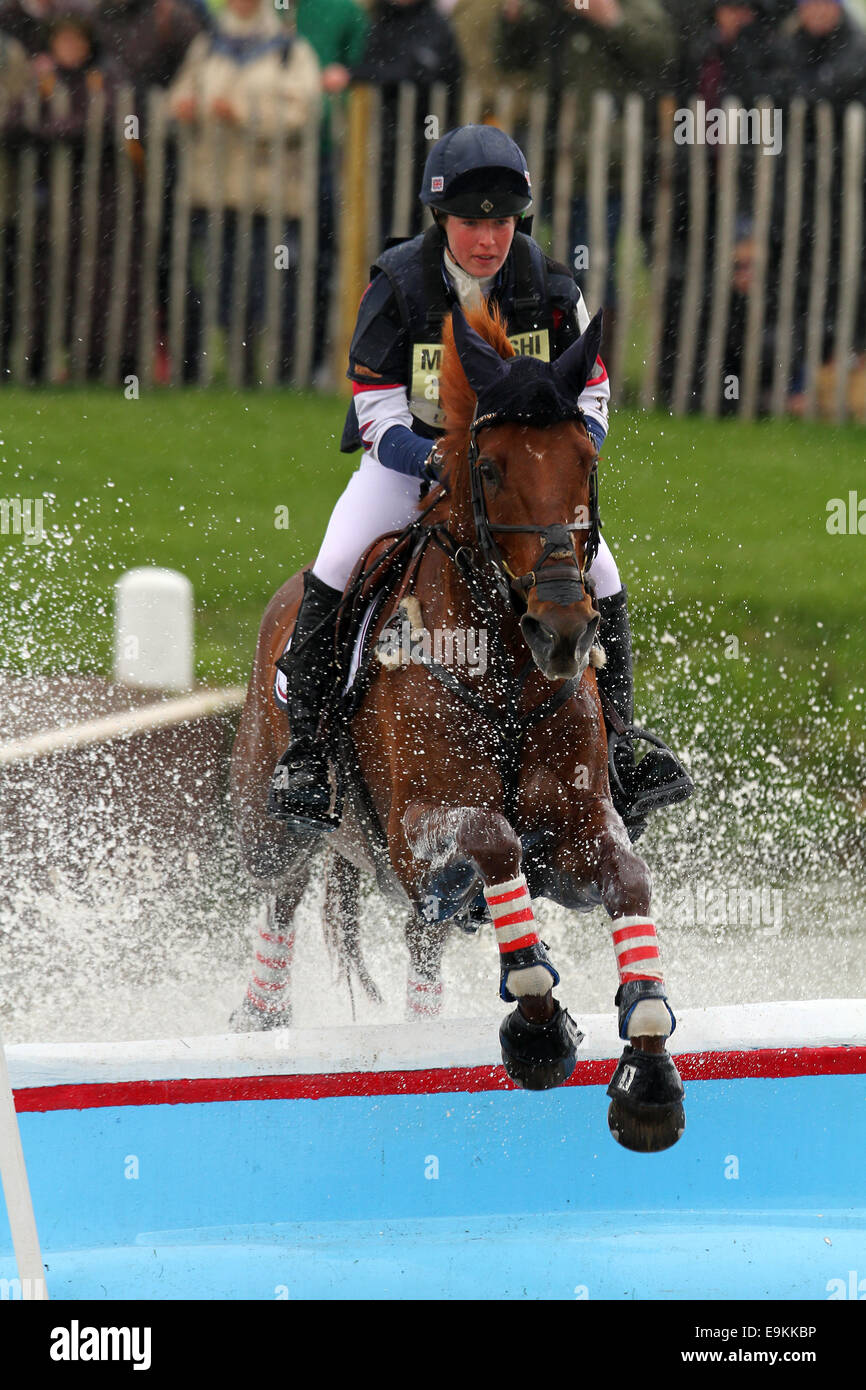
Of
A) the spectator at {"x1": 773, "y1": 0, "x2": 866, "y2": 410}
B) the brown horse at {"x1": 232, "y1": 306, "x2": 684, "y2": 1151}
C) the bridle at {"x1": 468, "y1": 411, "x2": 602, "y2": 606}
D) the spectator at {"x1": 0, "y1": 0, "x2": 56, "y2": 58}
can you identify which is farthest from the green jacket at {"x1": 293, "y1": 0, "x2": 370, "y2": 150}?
the bridle at {"x1": 468, "y1": 411, "x2": 602, "y2": 606}

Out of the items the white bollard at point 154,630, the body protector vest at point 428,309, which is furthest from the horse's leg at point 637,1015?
the white bollard at point 154,630

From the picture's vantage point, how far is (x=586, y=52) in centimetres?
1229

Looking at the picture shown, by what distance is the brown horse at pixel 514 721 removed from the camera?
13.9 feet

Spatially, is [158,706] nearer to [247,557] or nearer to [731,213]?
[247,557]

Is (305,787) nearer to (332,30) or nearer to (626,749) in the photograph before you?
(626,749)

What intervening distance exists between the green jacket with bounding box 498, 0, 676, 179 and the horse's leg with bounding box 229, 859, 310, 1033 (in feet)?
24.2

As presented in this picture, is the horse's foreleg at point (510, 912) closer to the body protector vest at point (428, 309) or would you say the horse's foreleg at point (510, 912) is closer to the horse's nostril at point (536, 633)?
the horse's nostril at point (536, 633)

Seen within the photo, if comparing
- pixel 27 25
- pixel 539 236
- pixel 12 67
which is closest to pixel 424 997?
pixel 539 236

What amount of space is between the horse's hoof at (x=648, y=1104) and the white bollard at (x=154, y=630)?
5604 mm

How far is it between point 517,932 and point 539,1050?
0.29m

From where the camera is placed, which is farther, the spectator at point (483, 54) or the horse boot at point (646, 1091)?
the spectator at point (483, 54)

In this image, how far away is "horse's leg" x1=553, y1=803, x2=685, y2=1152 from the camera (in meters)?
4.24

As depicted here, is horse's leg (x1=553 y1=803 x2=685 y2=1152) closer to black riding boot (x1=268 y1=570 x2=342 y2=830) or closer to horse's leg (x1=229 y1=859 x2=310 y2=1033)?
black riding boot (x1=268 y1=570 x2=342 y2=830)

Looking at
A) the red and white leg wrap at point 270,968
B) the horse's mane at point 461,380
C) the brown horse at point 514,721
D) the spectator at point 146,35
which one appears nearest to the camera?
the brown horse at point 514,721
